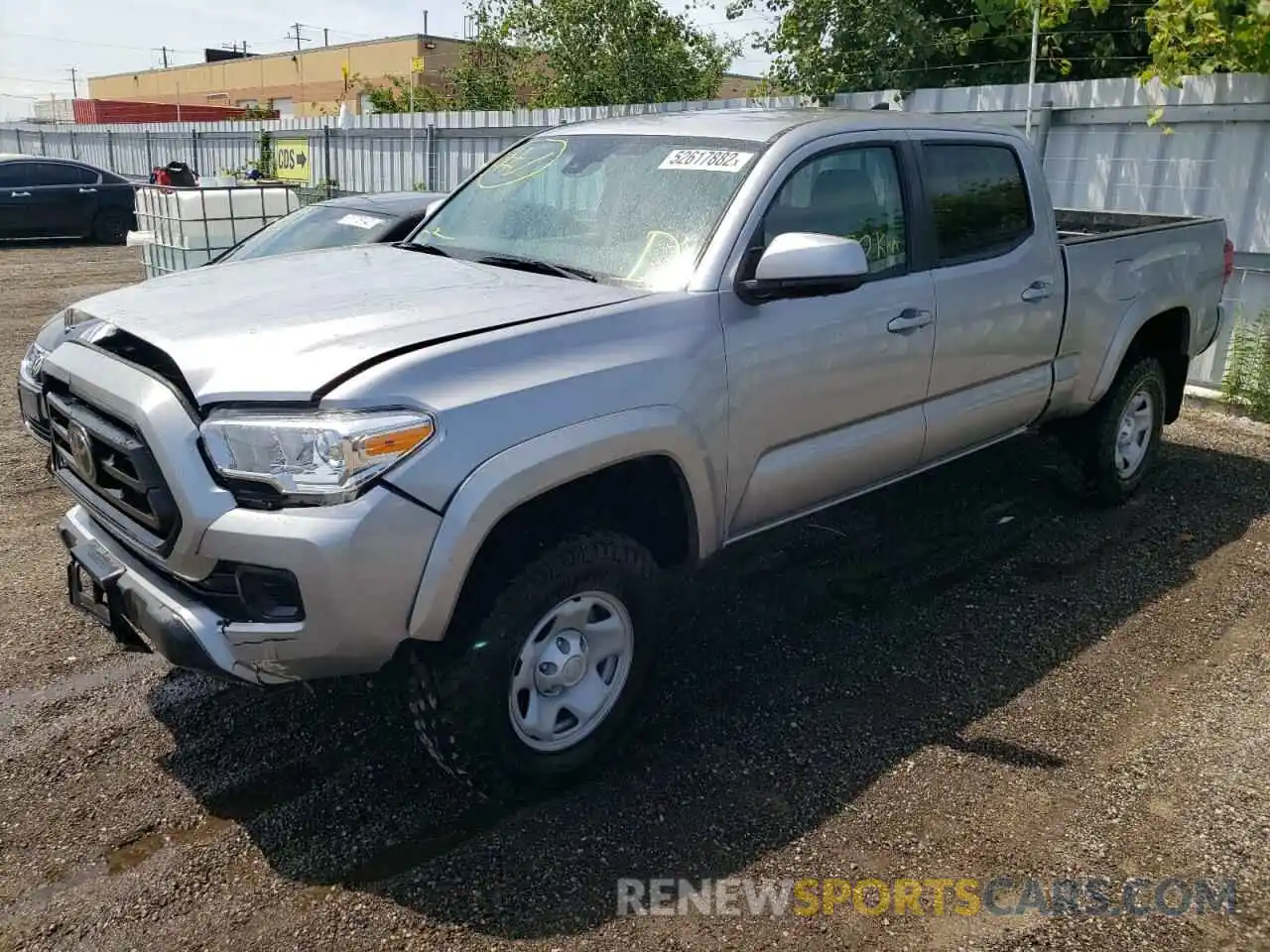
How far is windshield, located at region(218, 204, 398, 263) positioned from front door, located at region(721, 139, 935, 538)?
3850mm

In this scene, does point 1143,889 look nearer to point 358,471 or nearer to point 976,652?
point 976,652

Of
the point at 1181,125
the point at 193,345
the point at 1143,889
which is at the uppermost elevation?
the point at 1181,125

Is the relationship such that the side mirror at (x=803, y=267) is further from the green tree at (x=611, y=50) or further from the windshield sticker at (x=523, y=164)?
the green tree at (x=611, y=50)

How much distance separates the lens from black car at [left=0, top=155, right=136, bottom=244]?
60.9 ft

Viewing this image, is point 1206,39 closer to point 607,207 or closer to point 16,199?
point 607,207

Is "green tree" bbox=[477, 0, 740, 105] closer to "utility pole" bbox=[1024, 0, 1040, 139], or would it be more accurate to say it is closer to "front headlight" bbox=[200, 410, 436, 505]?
"utility pole" bbox=[1024, 0, 1040, 139]

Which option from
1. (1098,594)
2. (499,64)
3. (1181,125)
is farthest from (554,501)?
(499,64)

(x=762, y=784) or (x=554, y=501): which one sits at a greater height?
(x=554, y=501)

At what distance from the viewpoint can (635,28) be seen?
17.9 m

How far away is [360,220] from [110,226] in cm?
1488

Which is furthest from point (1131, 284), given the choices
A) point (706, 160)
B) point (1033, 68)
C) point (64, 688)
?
point (64, 688)

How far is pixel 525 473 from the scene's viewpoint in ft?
9.29

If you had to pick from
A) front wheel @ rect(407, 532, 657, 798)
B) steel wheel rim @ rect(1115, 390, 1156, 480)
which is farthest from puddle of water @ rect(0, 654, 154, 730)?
steel wheel rim @ rect(1115, 390, 1156, 480)

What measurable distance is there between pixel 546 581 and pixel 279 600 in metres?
0.72
